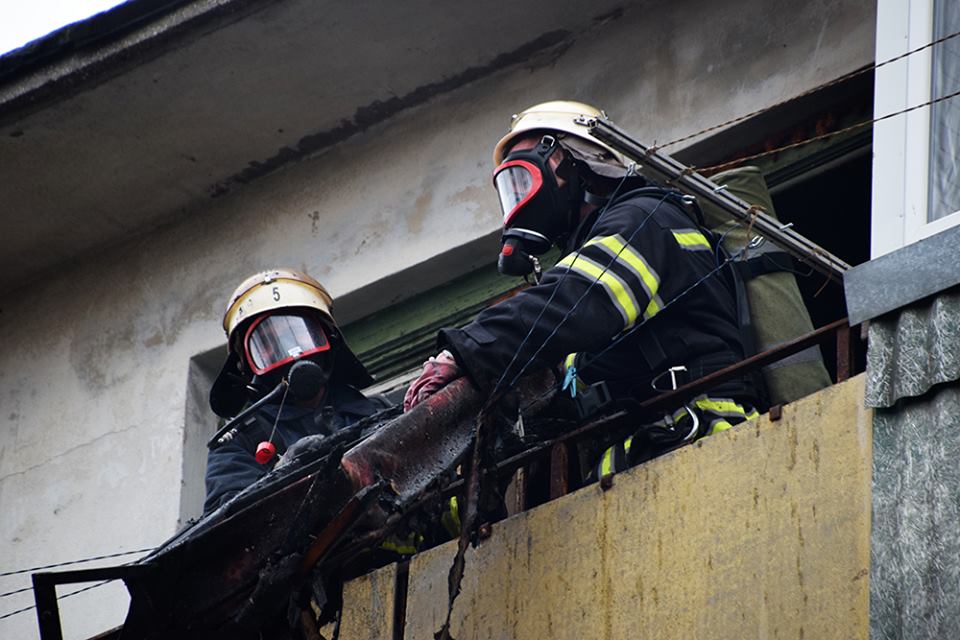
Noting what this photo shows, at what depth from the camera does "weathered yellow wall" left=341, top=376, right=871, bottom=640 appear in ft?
17.0

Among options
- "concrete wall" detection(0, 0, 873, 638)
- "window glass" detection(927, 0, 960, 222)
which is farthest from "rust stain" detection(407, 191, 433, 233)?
"window glass" detection(927, 0, 960, 222)

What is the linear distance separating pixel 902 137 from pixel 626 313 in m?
1.02

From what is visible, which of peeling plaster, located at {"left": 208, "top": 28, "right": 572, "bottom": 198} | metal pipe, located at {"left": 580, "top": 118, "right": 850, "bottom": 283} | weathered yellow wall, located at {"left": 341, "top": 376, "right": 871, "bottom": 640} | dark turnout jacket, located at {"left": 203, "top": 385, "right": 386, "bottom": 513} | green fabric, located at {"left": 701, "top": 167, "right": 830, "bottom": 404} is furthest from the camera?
peeling plaster, located at {"left": 208, "top": 28, "right": 572, "bottom": 198}

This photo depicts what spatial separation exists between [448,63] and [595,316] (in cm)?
303

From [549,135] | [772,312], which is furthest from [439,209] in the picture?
[772,312]

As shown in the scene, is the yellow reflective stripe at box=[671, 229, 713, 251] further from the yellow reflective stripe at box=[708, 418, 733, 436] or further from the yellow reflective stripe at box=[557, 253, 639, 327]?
the yellow reflective stripe at box=[708, 418, 733, 436]

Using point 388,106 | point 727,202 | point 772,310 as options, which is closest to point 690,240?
point 727,202

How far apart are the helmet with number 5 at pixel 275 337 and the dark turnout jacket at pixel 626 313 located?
149cm

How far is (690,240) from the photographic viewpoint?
6.48m

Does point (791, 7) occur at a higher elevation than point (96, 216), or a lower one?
lower

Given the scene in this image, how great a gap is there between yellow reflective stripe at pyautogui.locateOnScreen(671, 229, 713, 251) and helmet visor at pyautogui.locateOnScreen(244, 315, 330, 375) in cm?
187

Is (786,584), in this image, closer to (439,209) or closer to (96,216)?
(439,209)

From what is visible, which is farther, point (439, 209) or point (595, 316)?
point (439, 209)

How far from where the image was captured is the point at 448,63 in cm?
883
